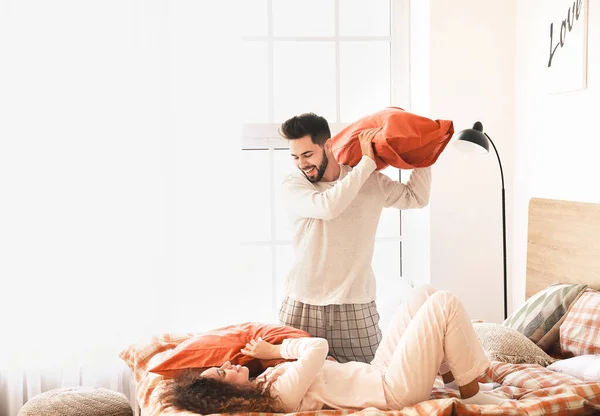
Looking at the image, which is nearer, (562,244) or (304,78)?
(562,244)

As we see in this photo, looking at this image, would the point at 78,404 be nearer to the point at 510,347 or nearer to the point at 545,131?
the point at 510,347

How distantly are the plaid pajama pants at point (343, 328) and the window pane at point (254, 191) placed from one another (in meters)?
1.19

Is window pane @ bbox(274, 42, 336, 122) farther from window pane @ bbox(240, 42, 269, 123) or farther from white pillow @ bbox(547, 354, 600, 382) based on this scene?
white pillow @ bbox(547, 354, 600, 382)

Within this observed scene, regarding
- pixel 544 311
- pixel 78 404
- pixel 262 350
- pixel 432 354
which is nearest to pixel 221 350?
pixel 262 350

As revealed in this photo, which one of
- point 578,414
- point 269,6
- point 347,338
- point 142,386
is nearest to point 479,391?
point 578,414

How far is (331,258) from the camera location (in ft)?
8.29

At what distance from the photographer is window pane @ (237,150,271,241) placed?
3674mm

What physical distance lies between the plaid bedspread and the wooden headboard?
0.57 metres

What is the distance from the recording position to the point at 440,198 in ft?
11.4

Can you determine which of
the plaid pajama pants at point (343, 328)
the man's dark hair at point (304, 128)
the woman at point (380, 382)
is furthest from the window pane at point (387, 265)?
the woman at point (380, 382)

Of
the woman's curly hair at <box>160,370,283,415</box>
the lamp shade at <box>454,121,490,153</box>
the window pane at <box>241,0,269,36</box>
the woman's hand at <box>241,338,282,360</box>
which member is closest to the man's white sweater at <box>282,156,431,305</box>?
the woman's hand at <box>241,338,282,360</box>

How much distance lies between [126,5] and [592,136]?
215 cm

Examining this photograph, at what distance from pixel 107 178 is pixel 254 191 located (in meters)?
0.74

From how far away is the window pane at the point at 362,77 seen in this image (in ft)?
12.3
